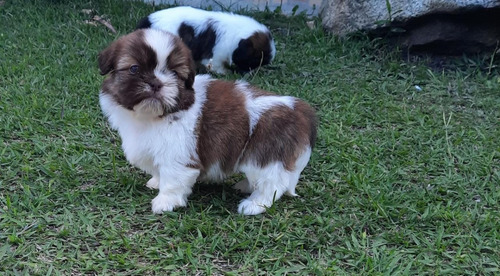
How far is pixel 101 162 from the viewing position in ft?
15.4

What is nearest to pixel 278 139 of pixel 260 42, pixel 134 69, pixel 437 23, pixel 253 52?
pixel 134 69

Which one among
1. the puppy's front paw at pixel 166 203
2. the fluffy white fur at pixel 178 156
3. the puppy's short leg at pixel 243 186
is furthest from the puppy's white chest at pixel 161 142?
the puppy's short leg at pixel 243 186

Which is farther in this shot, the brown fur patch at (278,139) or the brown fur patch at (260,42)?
the brown fur patch at (260,42)

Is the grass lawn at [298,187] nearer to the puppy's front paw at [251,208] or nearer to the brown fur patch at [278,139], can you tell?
the puppy's front paw at [251,208]

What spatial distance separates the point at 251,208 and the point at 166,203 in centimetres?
56

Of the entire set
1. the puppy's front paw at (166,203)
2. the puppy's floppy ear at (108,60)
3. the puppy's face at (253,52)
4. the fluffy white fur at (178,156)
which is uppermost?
the puppy's floppy ear at (108,60)

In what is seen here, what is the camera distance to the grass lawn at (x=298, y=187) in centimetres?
367

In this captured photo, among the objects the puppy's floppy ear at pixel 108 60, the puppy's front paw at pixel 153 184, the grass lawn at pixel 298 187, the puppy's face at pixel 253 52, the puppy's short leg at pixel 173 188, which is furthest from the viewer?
the puppy's face at pixel 253 52

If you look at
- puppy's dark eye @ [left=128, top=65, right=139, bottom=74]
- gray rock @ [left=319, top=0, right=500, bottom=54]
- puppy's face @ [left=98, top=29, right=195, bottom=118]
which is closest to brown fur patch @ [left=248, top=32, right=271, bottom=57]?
gray rock @ [left=319, top=0, right=500, bottom=54]

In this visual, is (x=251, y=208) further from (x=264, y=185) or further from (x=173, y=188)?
(x=173, y=188)

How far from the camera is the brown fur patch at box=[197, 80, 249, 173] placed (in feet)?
13.2

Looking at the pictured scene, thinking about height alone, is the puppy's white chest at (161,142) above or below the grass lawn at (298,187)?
above

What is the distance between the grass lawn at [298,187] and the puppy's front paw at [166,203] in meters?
0.05

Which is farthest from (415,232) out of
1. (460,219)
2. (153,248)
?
(153,248)
